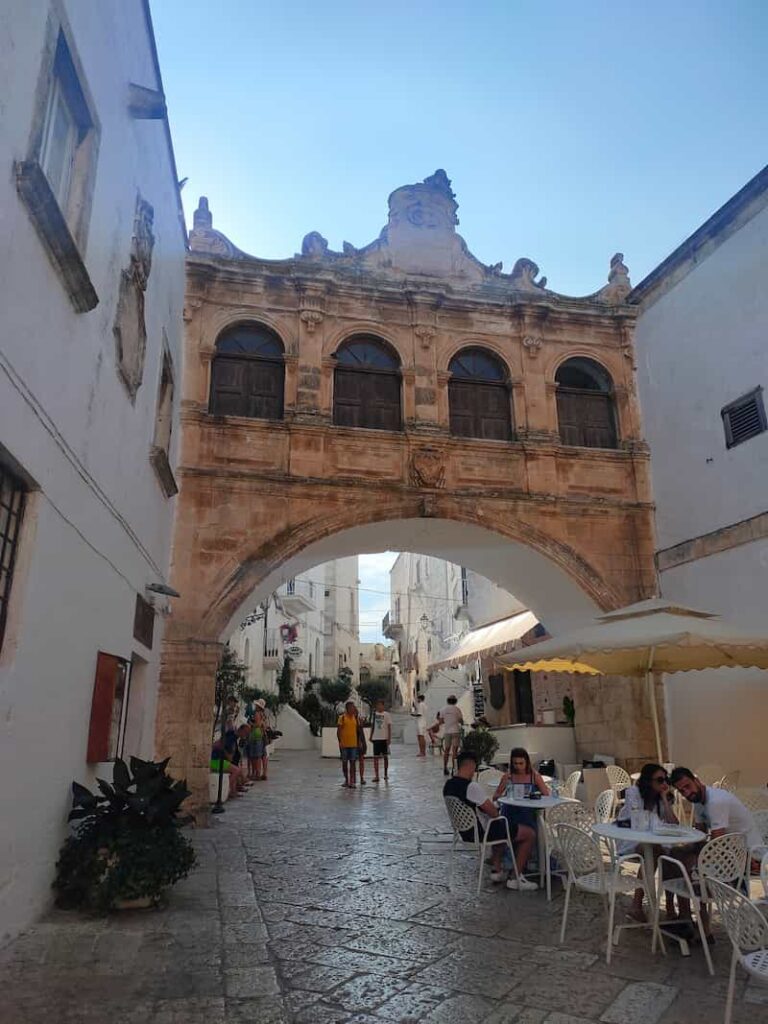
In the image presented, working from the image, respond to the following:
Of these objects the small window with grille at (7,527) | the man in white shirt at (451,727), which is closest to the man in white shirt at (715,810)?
the small window with grille at (7,527)

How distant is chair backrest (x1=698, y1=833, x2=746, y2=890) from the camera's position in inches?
152

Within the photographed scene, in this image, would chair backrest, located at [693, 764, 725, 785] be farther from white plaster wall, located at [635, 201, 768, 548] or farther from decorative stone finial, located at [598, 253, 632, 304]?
decorative stone finial, located at [598, 253, 632, 304]

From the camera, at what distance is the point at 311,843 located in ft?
23.4

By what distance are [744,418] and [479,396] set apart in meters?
4.04

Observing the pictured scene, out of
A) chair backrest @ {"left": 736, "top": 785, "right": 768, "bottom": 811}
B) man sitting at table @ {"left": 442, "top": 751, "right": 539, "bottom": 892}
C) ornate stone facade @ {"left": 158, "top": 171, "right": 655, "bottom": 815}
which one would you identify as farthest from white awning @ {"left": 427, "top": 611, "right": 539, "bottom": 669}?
man sitting at table @ {"left": 442, "top": 751, "right": 539, "bottom": 892}

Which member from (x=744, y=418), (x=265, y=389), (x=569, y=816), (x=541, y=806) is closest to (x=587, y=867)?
(x=569, y=816)

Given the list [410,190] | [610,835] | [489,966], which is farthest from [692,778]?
[410,190]

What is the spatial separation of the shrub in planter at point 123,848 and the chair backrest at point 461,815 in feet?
7.23

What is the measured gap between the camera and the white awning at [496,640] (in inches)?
577

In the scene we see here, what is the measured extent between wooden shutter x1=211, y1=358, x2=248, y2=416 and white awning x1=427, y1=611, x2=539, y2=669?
6.83 metres

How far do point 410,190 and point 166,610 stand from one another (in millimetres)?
8616

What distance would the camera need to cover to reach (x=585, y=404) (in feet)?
40.4

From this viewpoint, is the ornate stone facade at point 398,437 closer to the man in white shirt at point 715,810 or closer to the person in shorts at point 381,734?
the person in shorts at point 381,734

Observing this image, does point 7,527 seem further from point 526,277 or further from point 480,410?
point 526,277
